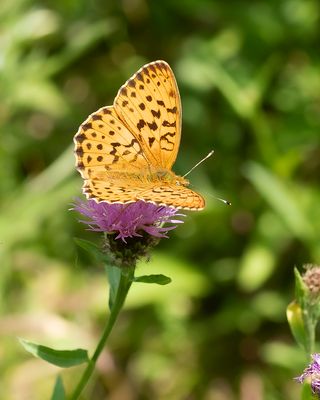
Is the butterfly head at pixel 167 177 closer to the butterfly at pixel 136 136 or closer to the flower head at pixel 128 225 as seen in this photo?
the butterfly at pixel 136 136

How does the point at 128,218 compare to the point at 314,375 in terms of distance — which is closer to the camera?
the point at 314,375

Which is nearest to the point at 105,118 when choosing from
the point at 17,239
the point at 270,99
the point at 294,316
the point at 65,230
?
the point at 294,316

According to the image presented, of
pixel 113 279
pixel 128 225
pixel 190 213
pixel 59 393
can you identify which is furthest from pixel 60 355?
pixel 190 213

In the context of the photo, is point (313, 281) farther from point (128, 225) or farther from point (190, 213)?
point (190, 213)

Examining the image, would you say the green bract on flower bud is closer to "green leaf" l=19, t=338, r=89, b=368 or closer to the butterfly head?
the butterfly head

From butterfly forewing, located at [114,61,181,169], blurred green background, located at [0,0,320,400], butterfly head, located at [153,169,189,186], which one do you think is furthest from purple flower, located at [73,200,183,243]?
blurred green background, located at [0,0,320,400]

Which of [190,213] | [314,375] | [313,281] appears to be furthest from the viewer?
[190,213]

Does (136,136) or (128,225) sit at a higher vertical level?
(136,136)
